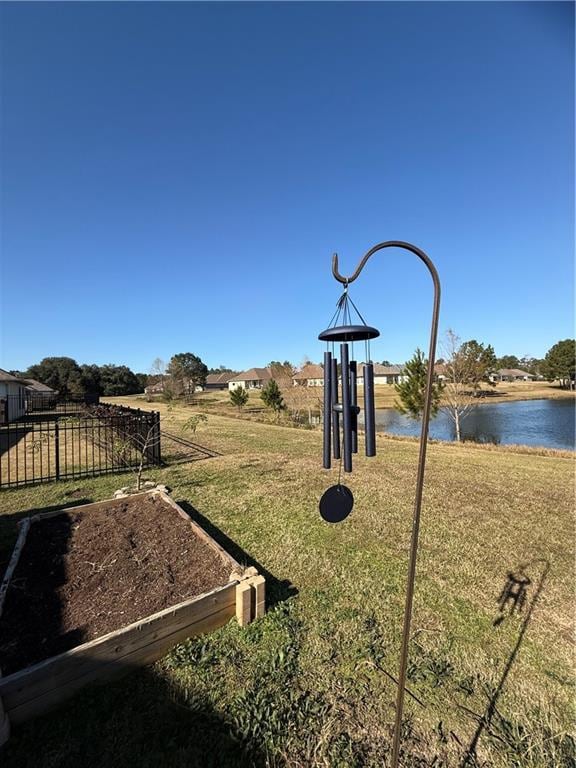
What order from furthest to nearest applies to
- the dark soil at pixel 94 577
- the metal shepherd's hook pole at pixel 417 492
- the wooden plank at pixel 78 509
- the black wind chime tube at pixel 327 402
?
the wooden plank at pixel 78 509
the dark soil at pixel 94 577
the black wind chime tube at pixel 327 402
the metal shepherd's hook pole at pixel 417 492

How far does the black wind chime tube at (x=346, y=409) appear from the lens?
2.38 metres

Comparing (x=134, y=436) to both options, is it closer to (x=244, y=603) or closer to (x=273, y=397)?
(x=244, y=603)

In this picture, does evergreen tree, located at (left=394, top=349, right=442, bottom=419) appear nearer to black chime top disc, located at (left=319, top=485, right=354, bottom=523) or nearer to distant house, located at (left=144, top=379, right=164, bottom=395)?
black chime top disc, located at (left=319, top=485, right=354, bottom=523)

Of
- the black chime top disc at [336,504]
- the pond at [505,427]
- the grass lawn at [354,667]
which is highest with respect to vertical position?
the black chime top disc at [336,504]

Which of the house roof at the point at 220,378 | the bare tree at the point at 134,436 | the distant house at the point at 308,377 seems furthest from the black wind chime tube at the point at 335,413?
the house roof at the point at 220,378

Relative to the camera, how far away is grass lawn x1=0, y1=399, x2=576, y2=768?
6.75ft

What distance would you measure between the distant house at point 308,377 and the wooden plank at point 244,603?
23152 millimetres

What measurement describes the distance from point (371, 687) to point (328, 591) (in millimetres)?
1112

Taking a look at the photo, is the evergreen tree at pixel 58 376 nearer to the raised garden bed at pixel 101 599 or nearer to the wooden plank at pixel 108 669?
the raised garden bed at pixel 101 599

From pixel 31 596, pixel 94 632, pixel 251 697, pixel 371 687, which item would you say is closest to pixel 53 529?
pixel 31 596

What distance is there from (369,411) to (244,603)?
2106 mm

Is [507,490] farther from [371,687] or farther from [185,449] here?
[185,449]

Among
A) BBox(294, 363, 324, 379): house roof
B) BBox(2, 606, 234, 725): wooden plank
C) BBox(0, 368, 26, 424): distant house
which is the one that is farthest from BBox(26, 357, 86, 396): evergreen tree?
BBox(2, 606, 234, 725): wooden plank

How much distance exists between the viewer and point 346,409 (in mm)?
2424
